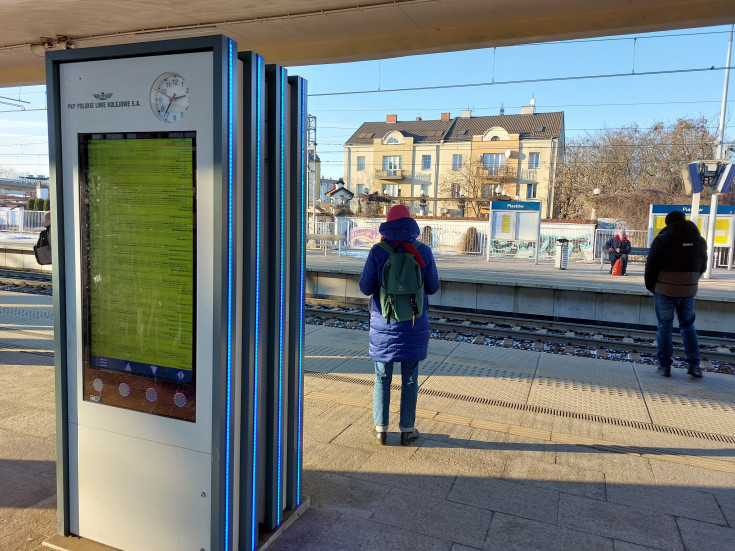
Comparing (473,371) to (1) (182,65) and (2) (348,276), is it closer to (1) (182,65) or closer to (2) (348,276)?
(1) (182,65)

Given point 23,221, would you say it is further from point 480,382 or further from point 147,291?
point 147,291

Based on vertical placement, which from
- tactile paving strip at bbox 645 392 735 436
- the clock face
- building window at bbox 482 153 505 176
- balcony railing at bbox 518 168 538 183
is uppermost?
building window at bbox 482 153 505 176

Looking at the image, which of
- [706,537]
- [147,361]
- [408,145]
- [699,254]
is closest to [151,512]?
[147,361]

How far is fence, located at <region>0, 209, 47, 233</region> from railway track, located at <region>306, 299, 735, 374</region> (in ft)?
77.8

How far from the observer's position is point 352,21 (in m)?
7.09

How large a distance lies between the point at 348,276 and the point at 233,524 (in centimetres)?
1157

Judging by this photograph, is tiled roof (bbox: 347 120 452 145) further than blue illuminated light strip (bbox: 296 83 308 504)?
Yes

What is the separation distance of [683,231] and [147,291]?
623 centimetres

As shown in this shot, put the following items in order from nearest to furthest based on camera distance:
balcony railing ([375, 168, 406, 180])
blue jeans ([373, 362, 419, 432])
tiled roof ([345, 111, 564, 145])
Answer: blue jeans ([373, 362, 419, 432]) < tiled roof ([345, 111, 564, 145]) < balcony railing ([375, 168, 406, 180])

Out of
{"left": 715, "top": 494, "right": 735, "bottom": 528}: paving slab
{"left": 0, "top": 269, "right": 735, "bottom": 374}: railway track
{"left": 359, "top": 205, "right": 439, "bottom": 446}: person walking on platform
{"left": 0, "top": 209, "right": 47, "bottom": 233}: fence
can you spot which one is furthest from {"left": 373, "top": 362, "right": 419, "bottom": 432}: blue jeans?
{"left": 0, "top": 209, "right": 47, "bottom": 233}: fence

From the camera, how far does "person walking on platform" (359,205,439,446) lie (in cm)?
→ 424

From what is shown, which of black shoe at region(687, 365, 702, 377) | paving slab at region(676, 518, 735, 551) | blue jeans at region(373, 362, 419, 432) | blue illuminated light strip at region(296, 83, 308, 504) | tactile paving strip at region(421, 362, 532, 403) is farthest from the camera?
black shoe at region(687, 365, 702, 377)

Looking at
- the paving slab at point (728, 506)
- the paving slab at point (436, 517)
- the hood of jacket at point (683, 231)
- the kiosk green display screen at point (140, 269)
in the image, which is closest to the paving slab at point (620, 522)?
the paving slab at point (728, 506)

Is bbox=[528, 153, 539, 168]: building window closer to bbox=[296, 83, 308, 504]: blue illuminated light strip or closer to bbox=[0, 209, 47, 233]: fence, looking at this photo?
bbox=[0, 209, 47, 233]: fence
